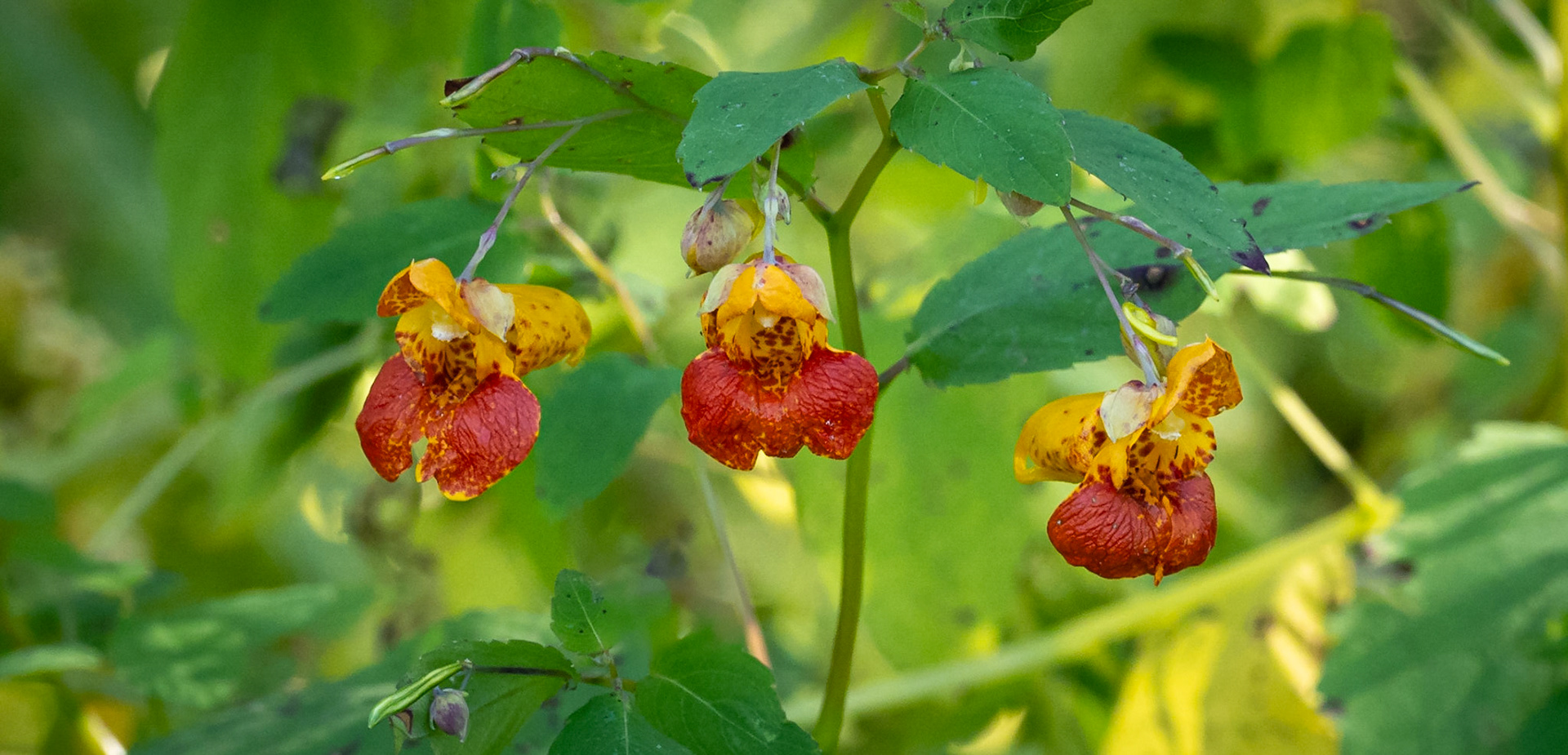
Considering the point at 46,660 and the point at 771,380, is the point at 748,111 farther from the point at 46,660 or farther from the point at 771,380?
the point at 46,660

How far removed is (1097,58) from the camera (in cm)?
110

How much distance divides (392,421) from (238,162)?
589 mm

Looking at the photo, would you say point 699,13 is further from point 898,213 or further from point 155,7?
point 155,7

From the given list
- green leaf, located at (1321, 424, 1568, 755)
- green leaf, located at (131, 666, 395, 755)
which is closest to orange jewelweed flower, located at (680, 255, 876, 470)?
green leaf, located at (131, 666, 395, 755)

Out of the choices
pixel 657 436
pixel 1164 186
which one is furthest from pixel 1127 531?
pixel 657 436

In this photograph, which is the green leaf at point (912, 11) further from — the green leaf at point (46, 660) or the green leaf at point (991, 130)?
the green leaf at point (46, 660)

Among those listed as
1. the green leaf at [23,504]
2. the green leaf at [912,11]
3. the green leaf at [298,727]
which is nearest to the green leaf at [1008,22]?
the green leaf at [912,11]

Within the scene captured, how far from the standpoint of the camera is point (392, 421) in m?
0.46

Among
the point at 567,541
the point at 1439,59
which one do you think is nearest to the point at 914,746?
the point at 567,541

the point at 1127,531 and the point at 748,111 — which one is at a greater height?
the point at 748,111

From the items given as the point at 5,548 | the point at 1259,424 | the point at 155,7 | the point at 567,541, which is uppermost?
the point at 155,7

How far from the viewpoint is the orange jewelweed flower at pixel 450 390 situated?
44 centimetres

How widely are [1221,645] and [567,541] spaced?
23.5 inches

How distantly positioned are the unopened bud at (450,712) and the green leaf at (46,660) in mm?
409
